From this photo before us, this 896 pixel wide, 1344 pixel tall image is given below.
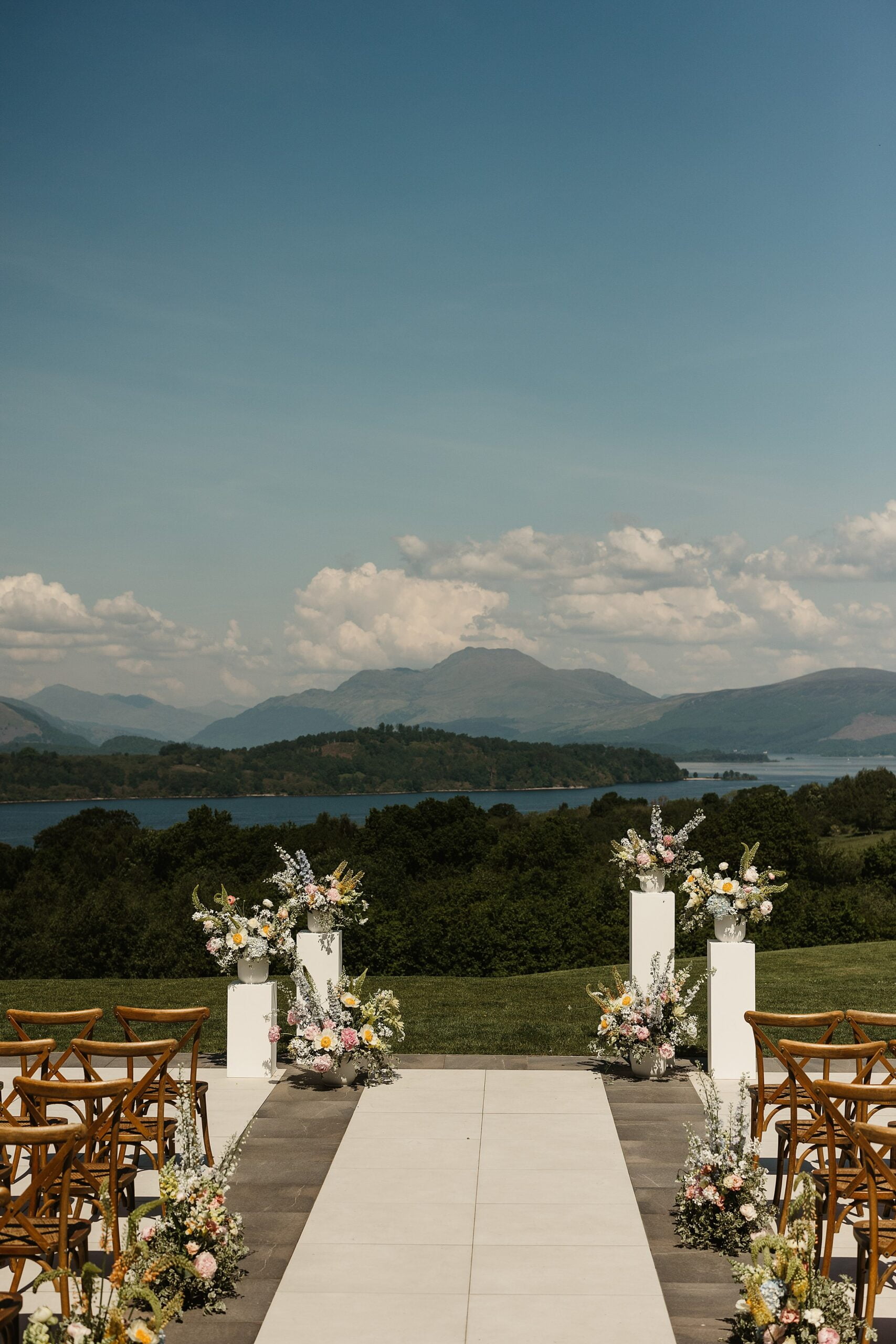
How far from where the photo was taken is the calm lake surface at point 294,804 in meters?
89.9

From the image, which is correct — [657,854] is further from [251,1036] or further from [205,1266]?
[205,1266]

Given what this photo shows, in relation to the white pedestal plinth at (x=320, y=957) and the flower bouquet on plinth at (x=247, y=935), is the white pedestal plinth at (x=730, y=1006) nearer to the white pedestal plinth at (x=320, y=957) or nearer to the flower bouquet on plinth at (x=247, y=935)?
the white pedestal plinth at (x=320, y=957)

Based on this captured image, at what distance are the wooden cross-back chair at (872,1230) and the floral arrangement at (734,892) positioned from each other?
3954 mm

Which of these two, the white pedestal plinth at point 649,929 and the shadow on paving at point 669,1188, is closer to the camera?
the shadow on paving at point 669,1188

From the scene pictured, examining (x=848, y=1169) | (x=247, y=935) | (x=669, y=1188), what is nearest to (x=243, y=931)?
(x=247, y=935)

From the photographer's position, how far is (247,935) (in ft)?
27.7

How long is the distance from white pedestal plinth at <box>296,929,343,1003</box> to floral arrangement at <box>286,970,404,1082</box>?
0.62 m

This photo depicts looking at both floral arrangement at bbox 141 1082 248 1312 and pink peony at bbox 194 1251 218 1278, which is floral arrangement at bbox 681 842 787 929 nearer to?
floral arrangement at bbox 141 1082 248 1312

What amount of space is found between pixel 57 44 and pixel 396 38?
5.66 meters

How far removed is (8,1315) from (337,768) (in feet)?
395

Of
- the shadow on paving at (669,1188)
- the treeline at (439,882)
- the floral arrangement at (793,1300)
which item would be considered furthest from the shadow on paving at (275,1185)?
the treeline at (439,882)

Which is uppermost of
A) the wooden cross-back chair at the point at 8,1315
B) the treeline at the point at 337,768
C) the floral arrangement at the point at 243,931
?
the floral arrangement at the point at 243,931

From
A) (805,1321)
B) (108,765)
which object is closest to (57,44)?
(805,1321)

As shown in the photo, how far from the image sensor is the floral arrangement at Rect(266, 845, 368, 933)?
8.85 m
